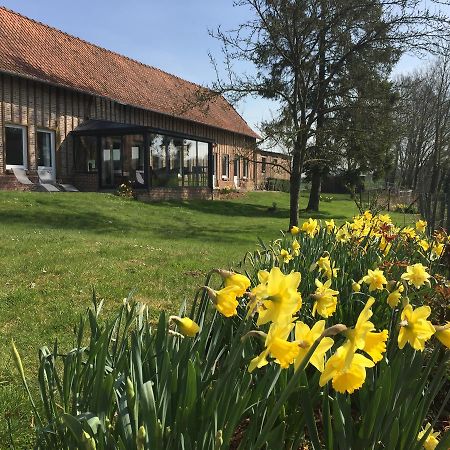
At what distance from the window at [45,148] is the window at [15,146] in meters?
0.61

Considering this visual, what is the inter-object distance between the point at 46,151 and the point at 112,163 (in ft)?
9.62

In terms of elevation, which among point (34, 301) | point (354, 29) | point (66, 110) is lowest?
point (34, 301)

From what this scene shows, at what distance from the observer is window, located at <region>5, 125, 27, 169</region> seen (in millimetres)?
16019

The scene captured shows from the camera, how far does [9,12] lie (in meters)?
19.2

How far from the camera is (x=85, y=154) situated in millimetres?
19016

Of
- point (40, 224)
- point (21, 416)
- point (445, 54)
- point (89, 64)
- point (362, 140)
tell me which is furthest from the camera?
point (89, 64)

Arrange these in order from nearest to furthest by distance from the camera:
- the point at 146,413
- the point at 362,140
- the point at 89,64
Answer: the point at 146,413, the point at 362,140, the point at 89,64

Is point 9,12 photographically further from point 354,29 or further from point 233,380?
point 233,380

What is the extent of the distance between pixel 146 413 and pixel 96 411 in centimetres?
29

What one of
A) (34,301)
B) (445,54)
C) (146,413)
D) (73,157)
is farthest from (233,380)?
(73,157)

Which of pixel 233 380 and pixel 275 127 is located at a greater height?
pixel 275 127

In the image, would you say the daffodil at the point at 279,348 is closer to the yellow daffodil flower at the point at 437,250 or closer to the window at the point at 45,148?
the yellow daffodil flower at the point at 437,250

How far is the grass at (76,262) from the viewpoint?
11.4 ft

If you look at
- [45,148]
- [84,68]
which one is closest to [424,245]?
[45,148]
